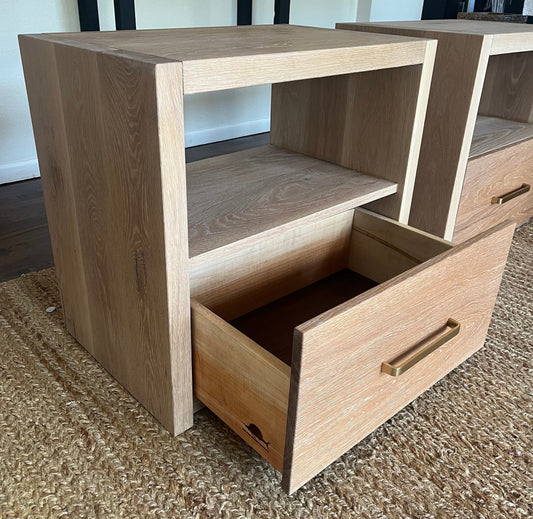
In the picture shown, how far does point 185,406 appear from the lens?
0.67 m

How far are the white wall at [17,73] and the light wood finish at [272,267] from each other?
1104 millimetres

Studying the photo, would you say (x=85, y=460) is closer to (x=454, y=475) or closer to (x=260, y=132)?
(x=454, y=475)

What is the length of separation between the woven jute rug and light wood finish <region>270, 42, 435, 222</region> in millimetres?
329

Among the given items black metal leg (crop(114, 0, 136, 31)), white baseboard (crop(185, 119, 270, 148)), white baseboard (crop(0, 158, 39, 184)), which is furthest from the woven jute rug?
white baseboard (crop(185, 119, 270, 148))

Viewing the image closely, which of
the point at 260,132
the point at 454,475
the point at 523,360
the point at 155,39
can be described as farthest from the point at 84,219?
the point at 260,132

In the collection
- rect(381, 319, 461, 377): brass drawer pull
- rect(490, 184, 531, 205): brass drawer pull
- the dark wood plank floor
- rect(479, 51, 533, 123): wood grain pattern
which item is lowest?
the dark wood plank floor

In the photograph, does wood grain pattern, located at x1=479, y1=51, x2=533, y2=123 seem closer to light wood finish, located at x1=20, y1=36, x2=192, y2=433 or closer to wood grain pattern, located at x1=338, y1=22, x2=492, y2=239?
wood grain pattern, located at x1=338, y1=22, x2=492, y2=239

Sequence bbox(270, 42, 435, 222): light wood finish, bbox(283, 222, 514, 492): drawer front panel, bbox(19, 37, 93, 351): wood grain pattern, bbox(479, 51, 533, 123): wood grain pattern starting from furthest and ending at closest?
bbox(479, 51, 533, 123): wood grain pattern, bbox(270, 42, 435, 222): light wood finish, bbox(19, 37, 93, 351): wood grain pattern, bbox(283, 222, 514, 492): drawer front panel

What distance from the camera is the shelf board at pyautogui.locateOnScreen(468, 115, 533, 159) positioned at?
3.58 ft

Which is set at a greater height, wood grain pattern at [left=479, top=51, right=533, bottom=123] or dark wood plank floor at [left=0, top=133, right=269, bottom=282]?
wood grain pattern at [left=479, top=51, right=533, bottom=123]

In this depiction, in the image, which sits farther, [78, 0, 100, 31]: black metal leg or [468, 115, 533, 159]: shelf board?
[78, 0, 100, 31]: black metal leg

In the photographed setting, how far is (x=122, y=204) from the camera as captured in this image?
1.97 ft

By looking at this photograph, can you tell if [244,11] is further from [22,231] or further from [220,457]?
[220,457]

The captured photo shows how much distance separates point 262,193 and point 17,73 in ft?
3.54
